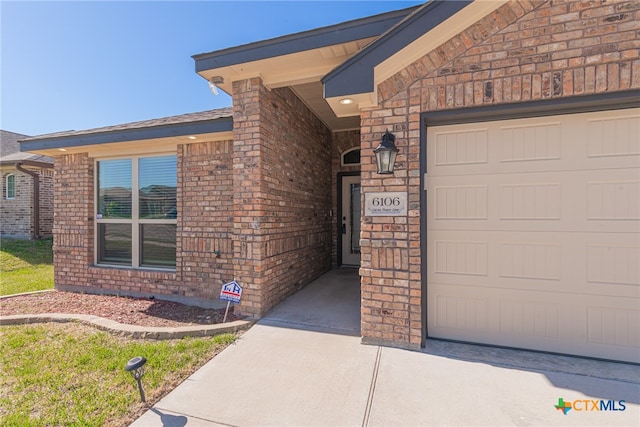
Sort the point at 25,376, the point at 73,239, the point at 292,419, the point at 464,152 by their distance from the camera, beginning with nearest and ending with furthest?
the point at 292,419 → the point at 25,376 → the point at 464,152 → the point at 73,239

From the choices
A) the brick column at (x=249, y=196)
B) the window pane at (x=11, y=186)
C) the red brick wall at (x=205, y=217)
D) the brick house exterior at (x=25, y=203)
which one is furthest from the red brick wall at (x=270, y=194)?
the window pane at (x=11, y=186)

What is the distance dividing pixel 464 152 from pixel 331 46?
1896 mm

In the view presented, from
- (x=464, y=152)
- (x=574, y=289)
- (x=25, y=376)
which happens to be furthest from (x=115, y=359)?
(x=574, y=289)

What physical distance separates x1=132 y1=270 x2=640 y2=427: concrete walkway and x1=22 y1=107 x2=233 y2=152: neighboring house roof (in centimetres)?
303

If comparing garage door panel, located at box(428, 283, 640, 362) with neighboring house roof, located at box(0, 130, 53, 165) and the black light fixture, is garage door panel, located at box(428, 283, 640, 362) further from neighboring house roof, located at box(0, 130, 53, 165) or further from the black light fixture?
neighboring house roof, located at box(0, 130, 53, 165)

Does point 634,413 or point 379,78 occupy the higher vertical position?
point 379,78

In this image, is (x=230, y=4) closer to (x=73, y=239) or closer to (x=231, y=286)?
(x=231, y=286)

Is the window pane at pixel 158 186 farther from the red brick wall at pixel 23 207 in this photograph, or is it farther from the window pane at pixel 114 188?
the red brick wall at pixel 23 207

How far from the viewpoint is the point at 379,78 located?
2904 millimetres

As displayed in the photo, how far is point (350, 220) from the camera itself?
6.86 m

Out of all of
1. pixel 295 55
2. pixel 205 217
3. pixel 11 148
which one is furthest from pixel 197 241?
pixel 11 148

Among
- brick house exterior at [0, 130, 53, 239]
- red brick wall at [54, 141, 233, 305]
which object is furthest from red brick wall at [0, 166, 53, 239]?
red brick wall at [54, 141, 233, 305]

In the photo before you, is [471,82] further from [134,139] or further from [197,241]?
[134,139]

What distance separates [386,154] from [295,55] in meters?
1.69
